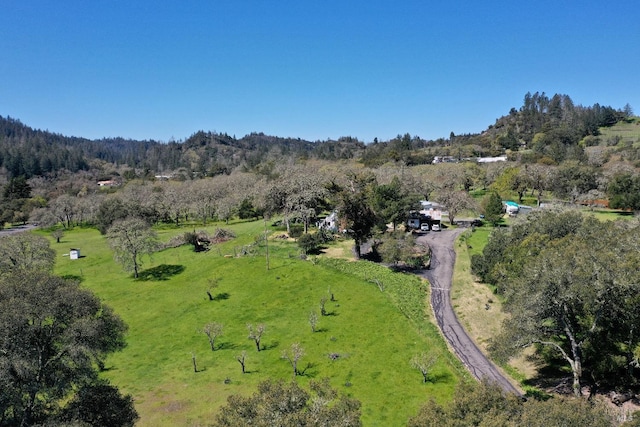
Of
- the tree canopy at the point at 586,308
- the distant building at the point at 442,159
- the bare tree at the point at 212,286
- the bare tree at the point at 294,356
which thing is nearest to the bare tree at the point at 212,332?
the bare tree at the point at 294,356

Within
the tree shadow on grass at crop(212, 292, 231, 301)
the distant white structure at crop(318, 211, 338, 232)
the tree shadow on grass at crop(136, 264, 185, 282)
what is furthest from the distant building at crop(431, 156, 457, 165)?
the tree shadow on grass at crop(212, 292, 231, 301)

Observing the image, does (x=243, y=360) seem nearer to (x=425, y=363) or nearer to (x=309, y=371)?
(x=309, y=371)

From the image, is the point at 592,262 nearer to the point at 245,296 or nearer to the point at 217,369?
the point at 217,369

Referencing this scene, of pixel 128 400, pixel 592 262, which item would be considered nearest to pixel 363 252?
pixel 592 262

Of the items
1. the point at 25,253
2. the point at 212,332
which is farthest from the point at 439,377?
the point at 25,253

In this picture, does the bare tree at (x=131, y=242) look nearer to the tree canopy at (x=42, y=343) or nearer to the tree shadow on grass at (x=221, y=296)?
the tree shadow on grass at (x=221, y=296)
